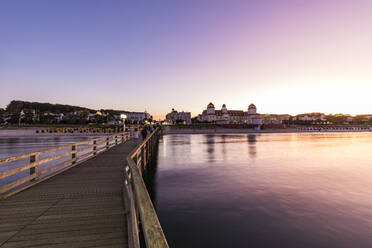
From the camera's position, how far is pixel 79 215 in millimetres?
4492

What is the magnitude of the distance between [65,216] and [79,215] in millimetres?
291

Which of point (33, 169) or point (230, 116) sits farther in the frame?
point (230, 116)

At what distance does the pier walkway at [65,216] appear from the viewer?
3548 millimetres

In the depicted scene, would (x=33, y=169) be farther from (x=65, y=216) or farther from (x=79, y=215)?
(x=79, y=215)

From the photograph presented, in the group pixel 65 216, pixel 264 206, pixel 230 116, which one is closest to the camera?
pixel 65 216

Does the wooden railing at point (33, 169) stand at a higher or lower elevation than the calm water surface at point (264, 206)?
higher

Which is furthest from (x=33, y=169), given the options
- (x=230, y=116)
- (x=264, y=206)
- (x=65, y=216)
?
(x=230, y=116)

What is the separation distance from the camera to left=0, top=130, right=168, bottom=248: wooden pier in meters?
3.12

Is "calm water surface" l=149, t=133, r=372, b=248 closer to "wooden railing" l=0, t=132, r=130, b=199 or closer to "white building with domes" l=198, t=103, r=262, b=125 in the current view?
"wooden railing" l=0, t=132, r=130, b=199

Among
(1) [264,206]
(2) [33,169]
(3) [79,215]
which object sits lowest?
(1) [264,206]

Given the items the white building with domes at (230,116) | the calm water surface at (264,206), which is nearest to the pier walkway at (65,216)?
the calm water surface at (264,206)

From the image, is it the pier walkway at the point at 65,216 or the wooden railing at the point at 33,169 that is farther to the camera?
the wooden railing at the point at 33,169

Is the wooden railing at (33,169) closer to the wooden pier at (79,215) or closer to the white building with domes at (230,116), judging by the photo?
the wooden pier at (79,215)

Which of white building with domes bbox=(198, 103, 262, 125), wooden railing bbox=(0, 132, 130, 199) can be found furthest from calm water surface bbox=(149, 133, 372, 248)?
white building with domes bbox=(198, 103, 262, 125)
